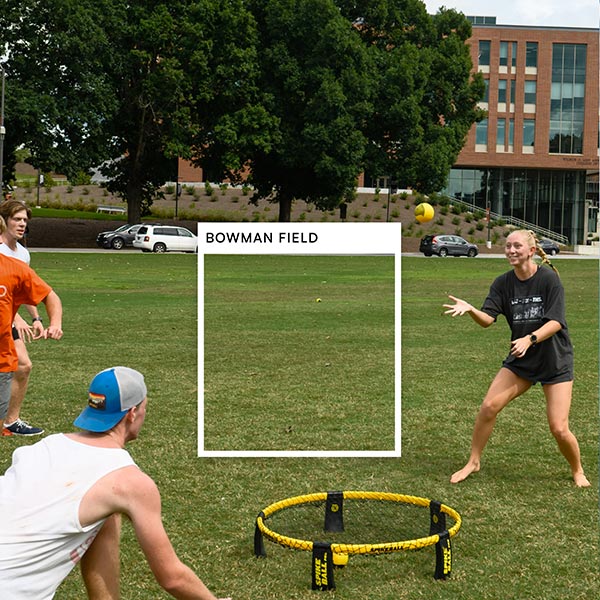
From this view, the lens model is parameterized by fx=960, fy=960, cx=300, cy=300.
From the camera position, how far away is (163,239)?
48000mm

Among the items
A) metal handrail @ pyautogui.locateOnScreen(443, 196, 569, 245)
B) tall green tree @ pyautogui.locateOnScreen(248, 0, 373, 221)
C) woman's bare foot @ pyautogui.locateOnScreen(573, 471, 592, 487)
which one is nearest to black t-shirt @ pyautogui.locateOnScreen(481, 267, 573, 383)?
woman's bare foot @ pyautogui.locateOnScreen(573, 471, 592, 487)

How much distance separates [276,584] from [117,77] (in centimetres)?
4962

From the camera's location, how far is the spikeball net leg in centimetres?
501

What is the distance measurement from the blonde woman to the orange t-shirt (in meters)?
2.89

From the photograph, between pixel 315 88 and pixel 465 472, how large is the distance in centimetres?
4734

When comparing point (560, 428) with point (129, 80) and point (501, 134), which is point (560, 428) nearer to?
point (129, 80)

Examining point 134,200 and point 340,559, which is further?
point 134,200

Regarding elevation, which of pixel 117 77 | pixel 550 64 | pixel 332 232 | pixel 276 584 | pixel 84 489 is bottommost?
pixel 276 584

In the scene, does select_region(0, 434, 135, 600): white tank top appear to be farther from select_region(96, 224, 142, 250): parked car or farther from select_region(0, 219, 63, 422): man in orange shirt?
select_region(96, 224, 142, 250): parked car

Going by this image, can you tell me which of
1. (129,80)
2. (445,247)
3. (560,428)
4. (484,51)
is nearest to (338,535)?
(560,428)

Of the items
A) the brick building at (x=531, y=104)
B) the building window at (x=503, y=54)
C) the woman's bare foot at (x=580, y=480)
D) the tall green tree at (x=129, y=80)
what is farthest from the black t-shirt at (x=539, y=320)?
the building window at (x=503, y=54)

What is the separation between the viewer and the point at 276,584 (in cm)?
515

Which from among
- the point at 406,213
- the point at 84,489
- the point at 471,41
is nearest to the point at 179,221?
the point at 406,213

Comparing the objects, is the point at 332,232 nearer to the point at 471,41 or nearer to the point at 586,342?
the point at 586,342
